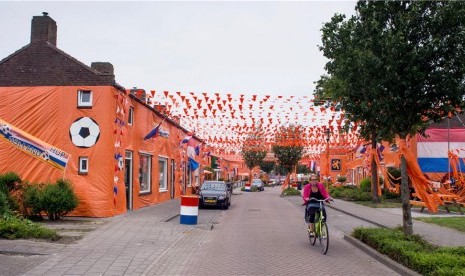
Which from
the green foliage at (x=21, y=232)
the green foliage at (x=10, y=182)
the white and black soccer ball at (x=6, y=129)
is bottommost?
the green foliage at (x=21, y=232)

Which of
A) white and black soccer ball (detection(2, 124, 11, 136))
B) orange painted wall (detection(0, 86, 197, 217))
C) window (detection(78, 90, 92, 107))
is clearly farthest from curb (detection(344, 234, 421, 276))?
white and black soccer ball (detection(2, 124, 11, 136))

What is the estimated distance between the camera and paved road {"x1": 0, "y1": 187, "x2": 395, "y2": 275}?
8.38m

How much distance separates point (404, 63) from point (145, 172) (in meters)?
16.4

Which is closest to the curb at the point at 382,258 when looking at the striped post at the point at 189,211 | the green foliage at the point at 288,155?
the striped post at the point at 189,211

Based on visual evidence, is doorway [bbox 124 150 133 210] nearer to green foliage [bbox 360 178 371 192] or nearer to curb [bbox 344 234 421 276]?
curb [bbox 344 234 421 276]

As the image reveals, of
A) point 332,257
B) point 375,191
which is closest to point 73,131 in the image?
point 332,257

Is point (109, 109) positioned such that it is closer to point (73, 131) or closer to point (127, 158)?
point (73, 131)

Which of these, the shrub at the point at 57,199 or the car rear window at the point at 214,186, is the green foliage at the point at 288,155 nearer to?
the car rear window at the point at 214,186

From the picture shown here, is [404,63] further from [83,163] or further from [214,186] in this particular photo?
[214,186]

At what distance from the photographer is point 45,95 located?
1808 cm

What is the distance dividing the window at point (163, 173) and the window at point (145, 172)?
285cm

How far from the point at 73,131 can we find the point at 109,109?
166 cm

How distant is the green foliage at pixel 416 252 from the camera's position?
24.9 ft

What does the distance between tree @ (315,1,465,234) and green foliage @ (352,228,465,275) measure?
0.72 meters
